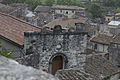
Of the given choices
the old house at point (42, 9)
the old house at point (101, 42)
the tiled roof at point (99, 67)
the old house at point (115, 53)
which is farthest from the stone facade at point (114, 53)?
the old house at point (42, 9)

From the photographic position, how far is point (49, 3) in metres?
83.8

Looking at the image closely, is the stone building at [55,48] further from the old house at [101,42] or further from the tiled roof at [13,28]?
the old house at [101,42]

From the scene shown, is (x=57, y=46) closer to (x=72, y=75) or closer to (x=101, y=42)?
(x=72, y=75)

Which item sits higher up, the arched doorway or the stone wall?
the stone wall

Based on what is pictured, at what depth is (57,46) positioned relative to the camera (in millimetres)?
10586

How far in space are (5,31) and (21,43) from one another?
135 cm

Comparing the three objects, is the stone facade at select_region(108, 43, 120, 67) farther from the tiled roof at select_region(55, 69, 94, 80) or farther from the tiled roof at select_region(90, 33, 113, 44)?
the tiled roof at select_region(55, 69, 94, 80)

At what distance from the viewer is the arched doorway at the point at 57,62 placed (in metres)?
10.8

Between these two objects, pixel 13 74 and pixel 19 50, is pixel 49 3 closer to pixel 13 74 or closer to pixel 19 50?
pixel 19 50

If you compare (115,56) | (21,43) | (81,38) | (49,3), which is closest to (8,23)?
(21,43)

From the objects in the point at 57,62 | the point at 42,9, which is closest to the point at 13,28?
the point at 57,62

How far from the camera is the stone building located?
9.97 meters

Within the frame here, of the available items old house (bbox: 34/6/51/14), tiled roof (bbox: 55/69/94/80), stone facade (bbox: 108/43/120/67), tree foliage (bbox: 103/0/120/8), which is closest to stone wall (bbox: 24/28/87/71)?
tiled roof (bbox: 55/69/94/80)

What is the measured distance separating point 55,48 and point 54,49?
0.07m
